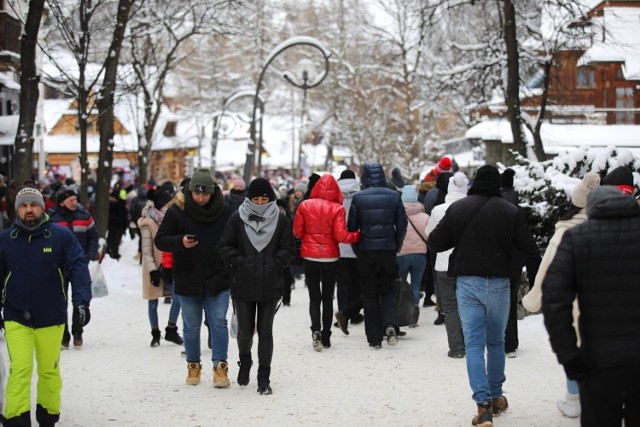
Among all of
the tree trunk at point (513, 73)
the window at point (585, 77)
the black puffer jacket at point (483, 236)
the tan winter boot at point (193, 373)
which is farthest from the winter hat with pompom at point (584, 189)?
the window at point (585, 77)

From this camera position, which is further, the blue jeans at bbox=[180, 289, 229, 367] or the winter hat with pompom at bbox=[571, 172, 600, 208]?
the blue jeans at bbox=[180, 289, 229, 367]

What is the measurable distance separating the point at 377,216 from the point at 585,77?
17.1 meters

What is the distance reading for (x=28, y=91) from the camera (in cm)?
1725

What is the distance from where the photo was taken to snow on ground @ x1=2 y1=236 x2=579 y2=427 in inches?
319

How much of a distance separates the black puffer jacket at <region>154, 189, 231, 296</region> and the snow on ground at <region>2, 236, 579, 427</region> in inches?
36.4

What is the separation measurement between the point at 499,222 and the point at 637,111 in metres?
15.7

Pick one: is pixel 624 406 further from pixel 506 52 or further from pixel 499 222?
pixel 506 52

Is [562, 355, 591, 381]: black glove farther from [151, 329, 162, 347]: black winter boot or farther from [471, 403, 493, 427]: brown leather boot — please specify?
[151, 329, 162, 347]: black winter boot

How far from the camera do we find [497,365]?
7723mm

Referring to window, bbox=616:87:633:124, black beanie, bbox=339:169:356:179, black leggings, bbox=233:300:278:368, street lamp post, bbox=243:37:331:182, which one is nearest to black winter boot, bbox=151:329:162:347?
black leggings, bbox=233:300:278:368

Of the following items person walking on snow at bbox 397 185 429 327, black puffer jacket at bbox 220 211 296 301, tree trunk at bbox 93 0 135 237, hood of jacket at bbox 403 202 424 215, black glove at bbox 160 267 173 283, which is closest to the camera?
black puffer jacket at bbox 220 211 296 301

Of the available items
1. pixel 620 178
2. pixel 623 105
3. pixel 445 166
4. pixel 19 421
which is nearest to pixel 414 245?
pixel 445 166

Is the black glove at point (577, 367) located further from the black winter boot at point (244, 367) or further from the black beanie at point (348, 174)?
the black beanie at point (348, 174)

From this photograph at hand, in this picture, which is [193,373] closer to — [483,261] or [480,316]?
[480,316]
